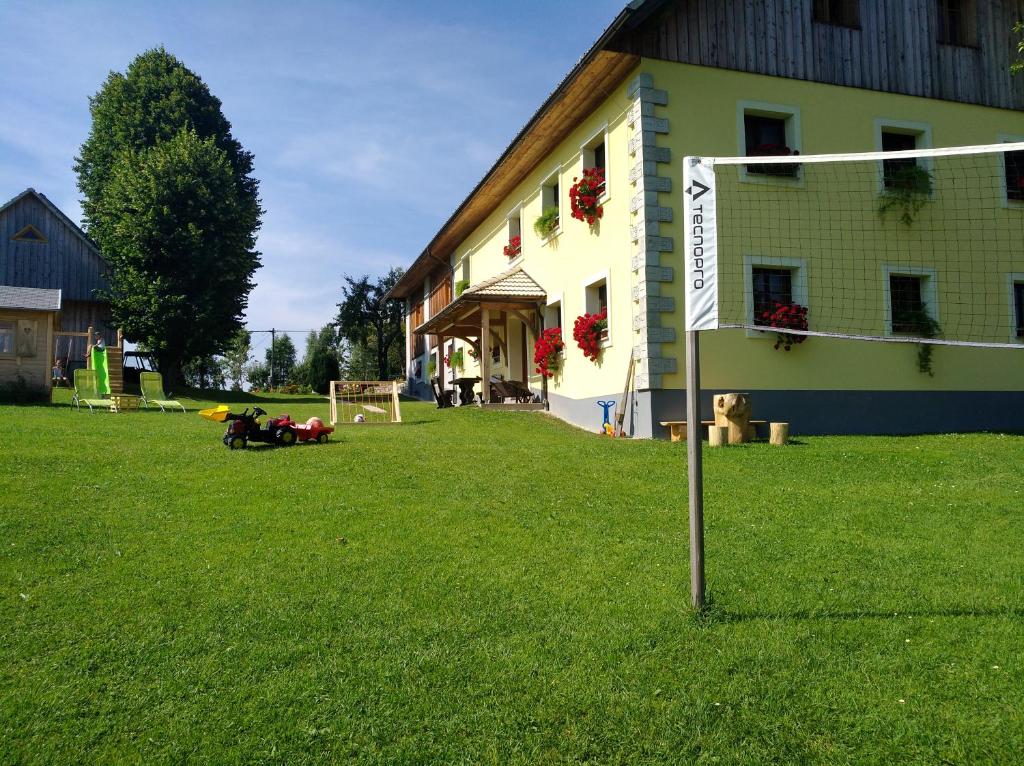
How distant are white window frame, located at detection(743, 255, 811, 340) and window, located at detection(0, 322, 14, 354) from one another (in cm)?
1636

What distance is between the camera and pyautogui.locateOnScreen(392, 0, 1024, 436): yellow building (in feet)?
45.0

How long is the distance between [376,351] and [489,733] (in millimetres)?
48956

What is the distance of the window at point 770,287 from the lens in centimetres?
1383

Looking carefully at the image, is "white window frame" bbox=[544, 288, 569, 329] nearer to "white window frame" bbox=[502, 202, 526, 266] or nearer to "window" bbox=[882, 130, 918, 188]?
"white window frame" bbox=[502, 202, 526, 266]

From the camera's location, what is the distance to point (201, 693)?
4.01 meters

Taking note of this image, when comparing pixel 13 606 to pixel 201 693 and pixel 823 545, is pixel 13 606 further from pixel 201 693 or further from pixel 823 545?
pixel 823 545

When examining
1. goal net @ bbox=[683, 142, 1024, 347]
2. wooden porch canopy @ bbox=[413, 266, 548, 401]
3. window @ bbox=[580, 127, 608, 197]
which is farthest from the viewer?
wooden porch canopy @ bbox=[413, 266, 548, 401]

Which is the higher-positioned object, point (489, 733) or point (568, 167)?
point (568, 167)

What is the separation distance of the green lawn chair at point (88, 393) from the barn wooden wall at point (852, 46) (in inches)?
502

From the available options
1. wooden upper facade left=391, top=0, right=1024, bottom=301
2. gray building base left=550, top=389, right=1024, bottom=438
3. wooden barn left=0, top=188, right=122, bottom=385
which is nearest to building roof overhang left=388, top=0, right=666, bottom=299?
wooden upper facade left=391, top=0, right=1024, bottom=301

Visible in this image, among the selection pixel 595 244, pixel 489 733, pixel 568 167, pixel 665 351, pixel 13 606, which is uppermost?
pixel 568 167

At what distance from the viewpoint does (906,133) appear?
51.1 feet

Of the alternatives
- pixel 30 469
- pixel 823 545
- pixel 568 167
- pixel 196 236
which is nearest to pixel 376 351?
pixel 196 236

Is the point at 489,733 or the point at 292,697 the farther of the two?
the point at 292,697
